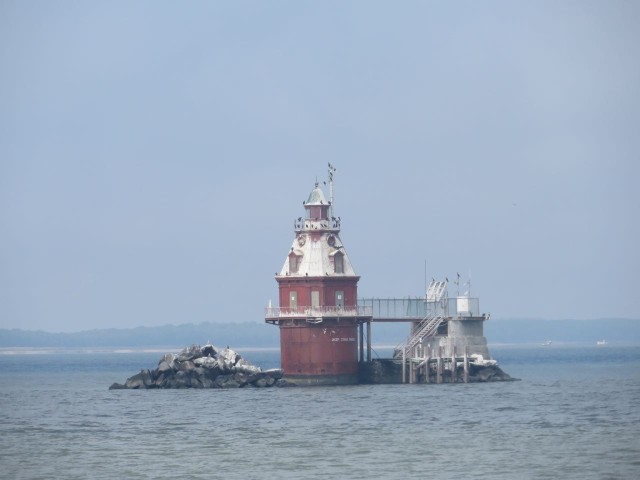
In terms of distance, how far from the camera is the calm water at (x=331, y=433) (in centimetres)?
5759

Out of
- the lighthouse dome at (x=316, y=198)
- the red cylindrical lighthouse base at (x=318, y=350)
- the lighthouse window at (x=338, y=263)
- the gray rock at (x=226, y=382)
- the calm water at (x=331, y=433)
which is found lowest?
the calm water at (x=331, y=433)

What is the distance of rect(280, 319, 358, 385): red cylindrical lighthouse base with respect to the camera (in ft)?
305

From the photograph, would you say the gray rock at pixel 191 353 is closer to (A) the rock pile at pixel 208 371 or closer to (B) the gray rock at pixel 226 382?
(A) the rock pile at pixel 208 371

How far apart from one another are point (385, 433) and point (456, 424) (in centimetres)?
475

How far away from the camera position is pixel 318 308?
9312 centimetres

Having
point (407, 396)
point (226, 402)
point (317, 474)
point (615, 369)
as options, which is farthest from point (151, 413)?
point (615, 369)

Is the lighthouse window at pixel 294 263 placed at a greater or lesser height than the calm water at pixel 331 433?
greater

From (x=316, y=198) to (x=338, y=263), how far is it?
4440 mm

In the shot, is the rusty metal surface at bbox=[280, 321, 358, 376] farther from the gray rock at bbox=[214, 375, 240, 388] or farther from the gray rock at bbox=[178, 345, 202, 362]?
the gray rock at bbox=[178, 345, 202, 362]

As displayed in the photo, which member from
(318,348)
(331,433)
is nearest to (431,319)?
(318,348)

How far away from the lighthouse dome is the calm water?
11.7 m

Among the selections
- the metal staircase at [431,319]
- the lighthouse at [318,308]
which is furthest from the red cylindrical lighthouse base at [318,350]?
the metal staircase at [431,319]

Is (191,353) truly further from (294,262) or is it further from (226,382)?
(294,262)

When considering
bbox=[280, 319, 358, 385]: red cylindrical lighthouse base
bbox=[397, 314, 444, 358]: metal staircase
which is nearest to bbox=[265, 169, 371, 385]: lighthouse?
bbox=[280, 319, 358, 385]: red cylindrical lighthouse base
